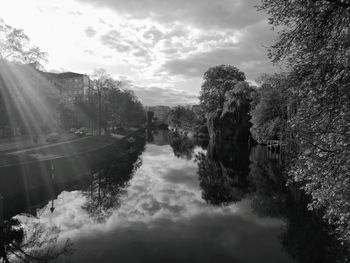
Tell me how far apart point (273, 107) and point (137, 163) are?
24.9m

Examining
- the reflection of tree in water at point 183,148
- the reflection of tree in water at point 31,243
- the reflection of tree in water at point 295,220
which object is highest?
the reflection of tree in water at point 295,220

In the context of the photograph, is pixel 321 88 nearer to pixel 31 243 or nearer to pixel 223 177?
pixel 31 243

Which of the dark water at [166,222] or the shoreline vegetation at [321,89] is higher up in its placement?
the shoreline vegetation at [321,89]

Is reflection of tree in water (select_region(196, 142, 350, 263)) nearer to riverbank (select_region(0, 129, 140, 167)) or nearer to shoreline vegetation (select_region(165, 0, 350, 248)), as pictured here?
shoreline vegetation (select_region(165, 0, 350, 248))

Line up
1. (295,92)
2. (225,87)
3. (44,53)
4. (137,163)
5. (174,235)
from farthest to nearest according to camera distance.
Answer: (225,87)
(137,163)
(44,53)
(174,235)
(295,92)

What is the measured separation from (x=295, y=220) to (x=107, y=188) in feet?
58.1

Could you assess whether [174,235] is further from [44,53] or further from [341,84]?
[44,53]

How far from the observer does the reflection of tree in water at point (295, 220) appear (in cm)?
1359

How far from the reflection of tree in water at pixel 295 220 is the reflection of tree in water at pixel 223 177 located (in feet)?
5.16

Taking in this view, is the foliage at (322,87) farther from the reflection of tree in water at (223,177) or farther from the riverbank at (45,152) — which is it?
the riverbank at (45,152)

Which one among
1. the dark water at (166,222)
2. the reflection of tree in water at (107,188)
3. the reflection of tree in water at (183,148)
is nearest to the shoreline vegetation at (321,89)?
the dark water at (166,222)

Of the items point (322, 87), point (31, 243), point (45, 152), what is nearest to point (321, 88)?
point (322, 87)

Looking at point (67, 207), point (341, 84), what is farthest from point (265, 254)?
point (67, 207)

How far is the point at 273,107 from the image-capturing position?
1770 inches
